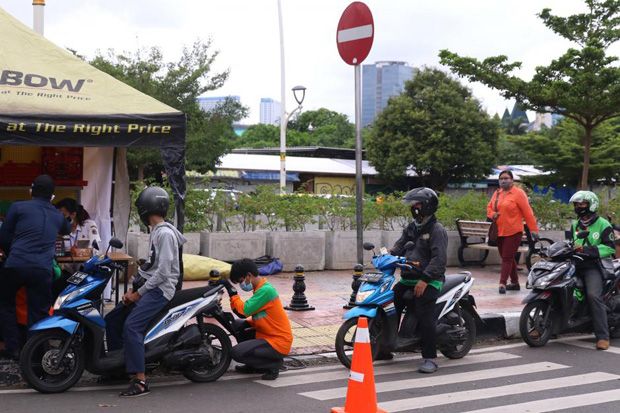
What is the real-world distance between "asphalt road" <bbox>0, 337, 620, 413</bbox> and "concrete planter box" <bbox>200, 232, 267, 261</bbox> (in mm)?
5481

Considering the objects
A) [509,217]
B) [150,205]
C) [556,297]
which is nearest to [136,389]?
[150,205]

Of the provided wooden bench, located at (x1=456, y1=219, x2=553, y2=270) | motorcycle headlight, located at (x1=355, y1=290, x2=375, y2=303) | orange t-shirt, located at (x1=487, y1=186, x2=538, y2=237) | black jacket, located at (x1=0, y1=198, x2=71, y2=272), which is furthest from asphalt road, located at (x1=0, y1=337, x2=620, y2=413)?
wooden bench, located at (x1=456, y1=219, x2=553, y2=270)

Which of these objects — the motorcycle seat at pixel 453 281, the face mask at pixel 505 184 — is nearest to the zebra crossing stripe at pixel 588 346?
the motorcycle seat at pixel 453 281

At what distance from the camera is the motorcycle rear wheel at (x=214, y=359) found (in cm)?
712

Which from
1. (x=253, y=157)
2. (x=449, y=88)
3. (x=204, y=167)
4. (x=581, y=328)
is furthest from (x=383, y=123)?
(x=581, y=328)

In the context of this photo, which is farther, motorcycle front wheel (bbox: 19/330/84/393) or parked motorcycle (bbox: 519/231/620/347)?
parked motorcycle (bbox: 519/231/620/347)

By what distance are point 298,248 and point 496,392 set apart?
7116 millimetres

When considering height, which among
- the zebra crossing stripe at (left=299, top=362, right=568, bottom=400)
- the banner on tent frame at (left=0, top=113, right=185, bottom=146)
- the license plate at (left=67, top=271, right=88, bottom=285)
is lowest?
the zebra crossing stripe at (left=299, top=362, right=568, bottom=400)

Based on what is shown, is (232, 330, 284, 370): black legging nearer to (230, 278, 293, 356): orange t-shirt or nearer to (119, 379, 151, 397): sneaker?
(230, 278, 293, 356): orange t-shirt

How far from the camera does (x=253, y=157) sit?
47469mm

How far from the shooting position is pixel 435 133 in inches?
1624

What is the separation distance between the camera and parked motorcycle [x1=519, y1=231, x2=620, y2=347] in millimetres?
8852

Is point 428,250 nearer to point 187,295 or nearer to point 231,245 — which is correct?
point 187,295

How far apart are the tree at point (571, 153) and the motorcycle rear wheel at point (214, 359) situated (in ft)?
92.4
